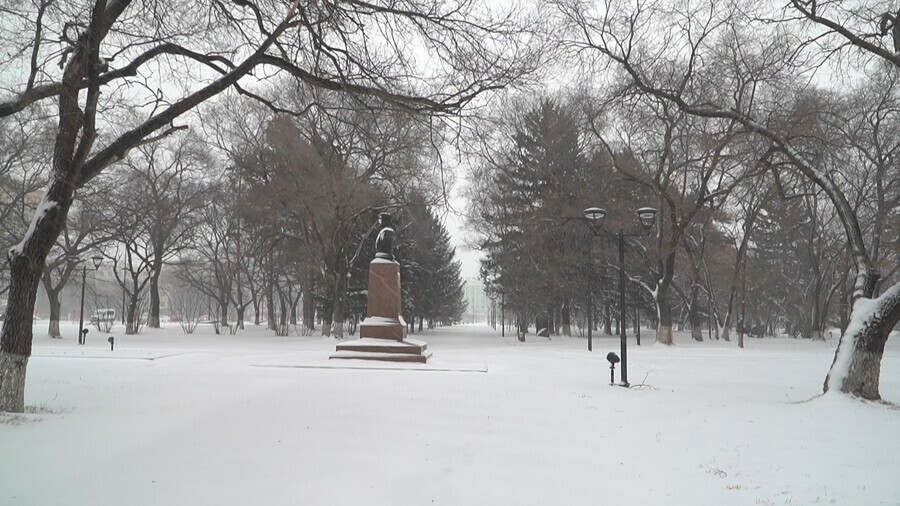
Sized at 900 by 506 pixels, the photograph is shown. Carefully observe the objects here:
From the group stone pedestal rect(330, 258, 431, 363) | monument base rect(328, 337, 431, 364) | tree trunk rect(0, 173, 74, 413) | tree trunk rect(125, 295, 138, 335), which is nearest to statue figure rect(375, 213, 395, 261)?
stone pedestal rect(330, 258, 431, 363)

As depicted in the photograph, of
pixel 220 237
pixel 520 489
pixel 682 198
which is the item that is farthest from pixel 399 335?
pixel 220 237

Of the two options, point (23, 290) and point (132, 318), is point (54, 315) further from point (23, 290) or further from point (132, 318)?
point (23, 290)

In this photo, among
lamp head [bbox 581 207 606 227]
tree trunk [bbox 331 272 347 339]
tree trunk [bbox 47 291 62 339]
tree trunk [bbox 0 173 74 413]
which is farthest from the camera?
tree trunk [bbox 47 291 62 339]

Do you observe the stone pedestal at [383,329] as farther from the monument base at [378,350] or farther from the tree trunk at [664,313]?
the tree trunk at [664,313]

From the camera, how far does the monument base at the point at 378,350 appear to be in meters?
15.2

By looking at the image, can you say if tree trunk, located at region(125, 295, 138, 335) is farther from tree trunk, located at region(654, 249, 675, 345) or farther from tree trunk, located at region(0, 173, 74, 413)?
tree trunk, located at region(0, 173, 74, 413)

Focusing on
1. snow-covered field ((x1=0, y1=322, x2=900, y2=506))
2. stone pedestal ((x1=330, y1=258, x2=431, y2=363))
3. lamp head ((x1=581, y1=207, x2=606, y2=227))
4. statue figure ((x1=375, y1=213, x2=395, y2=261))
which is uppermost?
lamp head ((x1=581, y1=207, x2=606, y2=227))

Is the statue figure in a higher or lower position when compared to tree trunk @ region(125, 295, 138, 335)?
higher

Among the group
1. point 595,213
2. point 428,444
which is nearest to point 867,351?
point 595,213

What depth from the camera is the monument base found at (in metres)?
15.2

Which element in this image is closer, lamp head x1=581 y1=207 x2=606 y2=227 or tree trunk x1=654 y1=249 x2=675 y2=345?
lamp head x1=581 y1=207 x2=606 y2=227

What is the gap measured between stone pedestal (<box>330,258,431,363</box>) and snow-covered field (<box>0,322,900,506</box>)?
450 centimetres

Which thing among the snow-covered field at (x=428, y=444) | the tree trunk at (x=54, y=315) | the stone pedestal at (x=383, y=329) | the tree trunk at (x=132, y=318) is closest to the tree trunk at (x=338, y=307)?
the stone pedestal at (x=383, y=329)

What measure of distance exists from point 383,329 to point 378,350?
72 centimetres
